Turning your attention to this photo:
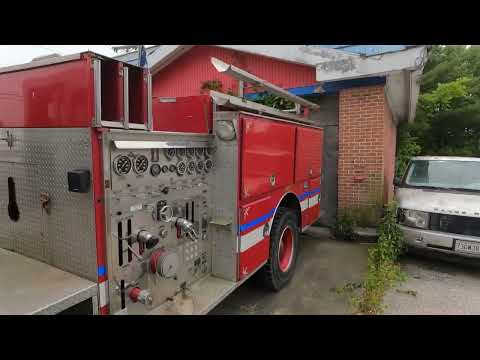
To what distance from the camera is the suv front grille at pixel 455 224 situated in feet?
13.9

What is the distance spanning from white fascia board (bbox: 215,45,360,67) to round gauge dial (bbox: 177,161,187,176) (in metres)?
4.56

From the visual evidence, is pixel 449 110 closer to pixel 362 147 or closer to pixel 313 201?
pixel 362 147

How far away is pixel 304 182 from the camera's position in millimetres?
4668

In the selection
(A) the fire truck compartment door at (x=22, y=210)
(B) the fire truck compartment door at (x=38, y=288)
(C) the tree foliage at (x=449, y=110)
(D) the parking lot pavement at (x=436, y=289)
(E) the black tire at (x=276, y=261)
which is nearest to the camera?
(B) the fire truck compartment door at (x=38, y=288)

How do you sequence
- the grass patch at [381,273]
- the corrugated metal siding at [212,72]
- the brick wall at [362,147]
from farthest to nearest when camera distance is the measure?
the corrugated metal siding at [212,72]
the brick wall at [362,147]
the grass patch at [381,273]

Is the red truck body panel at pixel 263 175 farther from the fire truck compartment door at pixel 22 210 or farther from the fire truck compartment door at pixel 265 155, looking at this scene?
the fire truck compartment door at pixel 22 210

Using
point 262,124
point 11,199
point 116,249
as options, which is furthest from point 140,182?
point 262,124

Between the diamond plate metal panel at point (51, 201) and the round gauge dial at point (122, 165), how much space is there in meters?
0.16

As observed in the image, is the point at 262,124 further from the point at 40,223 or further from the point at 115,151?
the point at 40,223

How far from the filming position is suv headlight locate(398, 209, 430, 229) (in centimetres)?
458

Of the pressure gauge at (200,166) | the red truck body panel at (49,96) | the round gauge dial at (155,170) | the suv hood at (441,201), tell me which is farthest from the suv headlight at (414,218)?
the red truck body panel at (49,96)

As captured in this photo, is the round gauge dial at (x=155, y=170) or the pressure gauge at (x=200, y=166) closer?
the round gauge dial at (x=155, y=170)

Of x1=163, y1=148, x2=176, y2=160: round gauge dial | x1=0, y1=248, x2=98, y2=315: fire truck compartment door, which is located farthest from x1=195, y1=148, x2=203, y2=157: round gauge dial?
x1=0, y1=248, x2=98, y2=315: fire truck compartment door

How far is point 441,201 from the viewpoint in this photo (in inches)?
184
